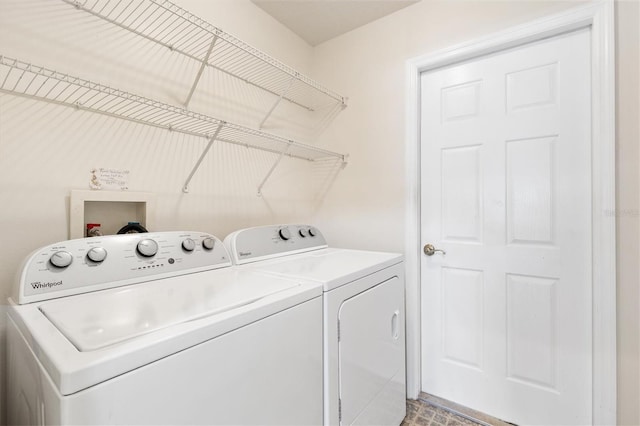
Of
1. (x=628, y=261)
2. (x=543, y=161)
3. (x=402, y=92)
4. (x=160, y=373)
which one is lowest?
(x=160, y=373)

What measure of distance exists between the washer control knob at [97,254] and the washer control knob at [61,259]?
0.05m

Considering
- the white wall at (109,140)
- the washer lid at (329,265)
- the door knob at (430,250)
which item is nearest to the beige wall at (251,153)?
the white wall at (109,140)

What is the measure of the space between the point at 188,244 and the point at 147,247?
162mm

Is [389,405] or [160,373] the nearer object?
[160,373]

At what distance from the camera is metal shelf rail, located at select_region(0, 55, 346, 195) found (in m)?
1.04

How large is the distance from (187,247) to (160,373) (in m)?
0.69

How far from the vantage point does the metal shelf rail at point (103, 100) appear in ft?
3.41

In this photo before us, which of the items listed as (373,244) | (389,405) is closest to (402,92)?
(373,244)

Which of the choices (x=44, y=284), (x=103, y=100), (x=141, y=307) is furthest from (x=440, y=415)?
(x=103, y=100)

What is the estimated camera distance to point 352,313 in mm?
1218

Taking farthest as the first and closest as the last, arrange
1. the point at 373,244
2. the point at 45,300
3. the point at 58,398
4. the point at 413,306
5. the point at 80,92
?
the point at 373,244
the point at 413,306
the point at 80,92
the point at 45,300
the point at 58,398

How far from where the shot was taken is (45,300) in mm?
878

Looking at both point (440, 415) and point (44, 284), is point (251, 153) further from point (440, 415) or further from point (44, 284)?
point (440, 415)

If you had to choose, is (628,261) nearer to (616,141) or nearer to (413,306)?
(616,141)
